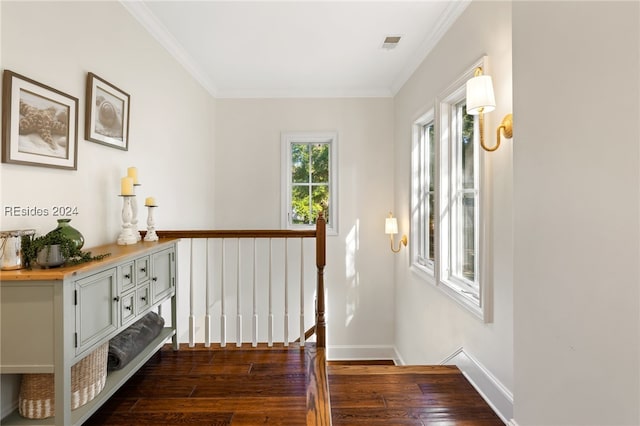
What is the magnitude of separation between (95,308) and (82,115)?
1.08 metres

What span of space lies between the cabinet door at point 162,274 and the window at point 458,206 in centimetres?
202

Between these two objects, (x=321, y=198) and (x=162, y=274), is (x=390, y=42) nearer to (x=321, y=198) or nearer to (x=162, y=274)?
(x=321, y=198)

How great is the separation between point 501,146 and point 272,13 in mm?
1800

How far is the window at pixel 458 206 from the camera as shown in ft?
6.65

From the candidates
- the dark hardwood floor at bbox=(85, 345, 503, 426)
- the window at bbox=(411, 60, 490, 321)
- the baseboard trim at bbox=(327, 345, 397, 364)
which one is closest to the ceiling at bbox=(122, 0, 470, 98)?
the window at bbox=(411, 60, 490, 321)

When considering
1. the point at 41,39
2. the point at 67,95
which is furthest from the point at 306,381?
the point at 41,39

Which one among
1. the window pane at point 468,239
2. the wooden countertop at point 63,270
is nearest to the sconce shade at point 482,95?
the window pane at point 468,239

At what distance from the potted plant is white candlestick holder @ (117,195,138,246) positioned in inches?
23.3

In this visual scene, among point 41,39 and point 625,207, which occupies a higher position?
point 41,39

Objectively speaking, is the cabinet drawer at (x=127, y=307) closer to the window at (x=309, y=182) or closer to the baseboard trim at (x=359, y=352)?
the window at (x=309, y=182)

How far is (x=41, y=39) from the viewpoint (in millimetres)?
1510

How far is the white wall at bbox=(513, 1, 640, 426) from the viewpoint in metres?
0.86

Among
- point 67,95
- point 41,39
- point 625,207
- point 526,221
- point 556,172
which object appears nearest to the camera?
point 625,207

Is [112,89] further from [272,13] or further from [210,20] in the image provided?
[272,13]
